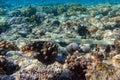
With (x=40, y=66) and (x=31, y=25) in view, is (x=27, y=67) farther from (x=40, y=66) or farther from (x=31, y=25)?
(x=31, y=25)

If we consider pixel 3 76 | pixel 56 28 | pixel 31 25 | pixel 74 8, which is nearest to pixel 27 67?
pixel 3 76

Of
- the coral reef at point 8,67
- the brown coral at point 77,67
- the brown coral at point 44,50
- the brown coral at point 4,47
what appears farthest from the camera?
the brown coral at point 4,47

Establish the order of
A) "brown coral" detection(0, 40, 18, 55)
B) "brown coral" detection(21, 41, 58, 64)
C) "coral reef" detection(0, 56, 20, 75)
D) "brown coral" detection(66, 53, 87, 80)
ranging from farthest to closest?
"brown coral" detection(0, 40, 18, 55) < "brown coral" detection(21, 41, 58, 64) < "coral reef" detection(0, 56, 20, 75) < "brown coral" detection(66, 53, 87, 80)

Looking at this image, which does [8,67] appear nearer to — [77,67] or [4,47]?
[4,47]

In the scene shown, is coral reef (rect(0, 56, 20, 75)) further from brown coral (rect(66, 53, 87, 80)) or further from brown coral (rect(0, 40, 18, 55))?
brown coral (rect(66, 53, 87, 80))

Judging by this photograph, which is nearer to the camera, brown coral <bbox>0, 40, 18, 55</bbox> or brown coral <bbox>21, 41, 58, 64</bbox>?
brown coral <bbox>21, 41, 58, 64</bbox>

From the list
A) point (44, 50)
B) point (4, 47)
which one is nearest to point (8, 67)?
point (44, 50)

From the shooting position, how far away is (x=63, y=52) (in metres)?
7.66

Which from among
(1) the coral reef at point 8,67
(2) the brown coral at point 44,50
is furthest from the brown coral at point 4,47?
(1) the coral reef at point 8,67

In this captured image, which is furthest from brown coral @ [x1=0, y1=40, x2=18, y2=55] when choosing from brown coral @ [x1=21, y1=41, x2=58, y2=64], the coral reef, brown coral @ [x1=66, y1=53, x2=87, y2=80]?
brown coral @ [x1=66, y1=53, x2=87, y2=80]

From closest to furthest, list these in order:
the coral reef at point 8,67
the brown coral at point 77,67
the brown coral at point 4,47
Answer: the brown coral at point 77,67 < the coral reef at point 8,67 < the brown coral at point 4,47

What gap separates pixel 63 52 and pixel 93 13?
9089 mm

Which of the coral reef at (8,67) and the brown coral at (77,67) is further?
the coral reef at (8,67)

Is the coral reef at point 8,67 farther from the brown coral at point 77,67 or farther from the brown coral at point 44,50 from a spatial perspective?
the brown coral at point 77,67
